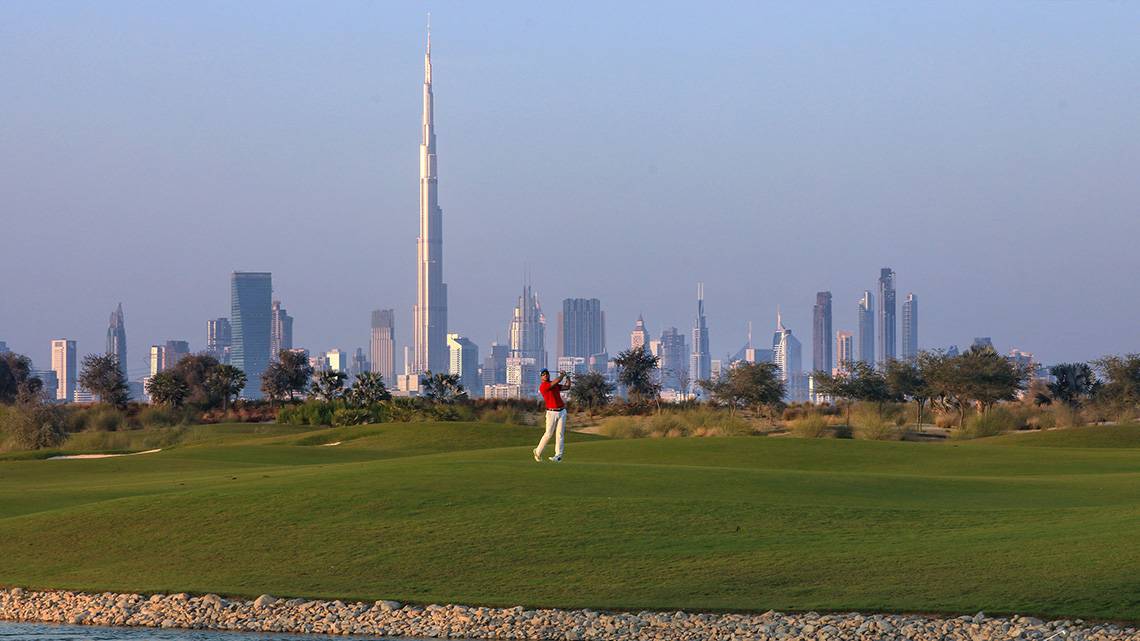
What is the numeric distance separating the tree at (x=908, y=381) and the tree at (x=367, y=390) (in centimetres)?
3214

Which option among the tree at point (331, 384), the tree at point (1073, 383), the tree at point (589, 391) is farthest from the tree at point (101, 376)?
the tree at point (1073, 383)

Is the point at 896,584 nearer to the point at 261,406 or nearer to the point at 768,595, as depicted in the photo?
the point at 768,595

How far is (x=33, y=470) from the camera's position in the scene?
41000mm

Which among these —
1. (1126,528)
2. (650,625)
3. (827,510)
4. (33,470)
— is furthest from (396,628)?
(33,470)

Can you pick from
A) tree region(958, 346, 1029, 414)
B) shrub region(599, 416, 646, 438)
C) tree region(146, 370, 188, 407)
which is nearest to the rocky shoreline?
shrub region(599, 416, 646, 438)

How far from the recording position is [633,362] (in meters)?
115

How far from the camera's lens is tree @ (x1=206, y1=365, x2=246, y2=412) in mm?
108688

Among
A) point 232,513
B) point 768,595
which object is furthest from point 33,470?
point 768,595

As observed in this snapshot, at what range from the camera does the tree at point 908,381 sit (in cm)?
8650

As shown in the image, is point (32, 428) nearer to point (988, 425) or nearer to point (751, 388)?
point (751, 388)

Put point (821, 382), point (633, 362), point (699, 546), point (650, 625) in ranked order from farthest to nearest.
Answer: point (633, 362) → point (821, 382) → point (699, 546) → point (650, 625)

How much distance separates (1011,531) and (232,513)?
13607 mm

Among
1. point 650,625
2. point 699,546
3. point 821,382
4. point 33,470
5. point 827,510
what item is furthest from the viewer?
point 821,382

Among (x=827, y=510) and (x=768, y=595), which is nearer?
(x=768, y=595)
